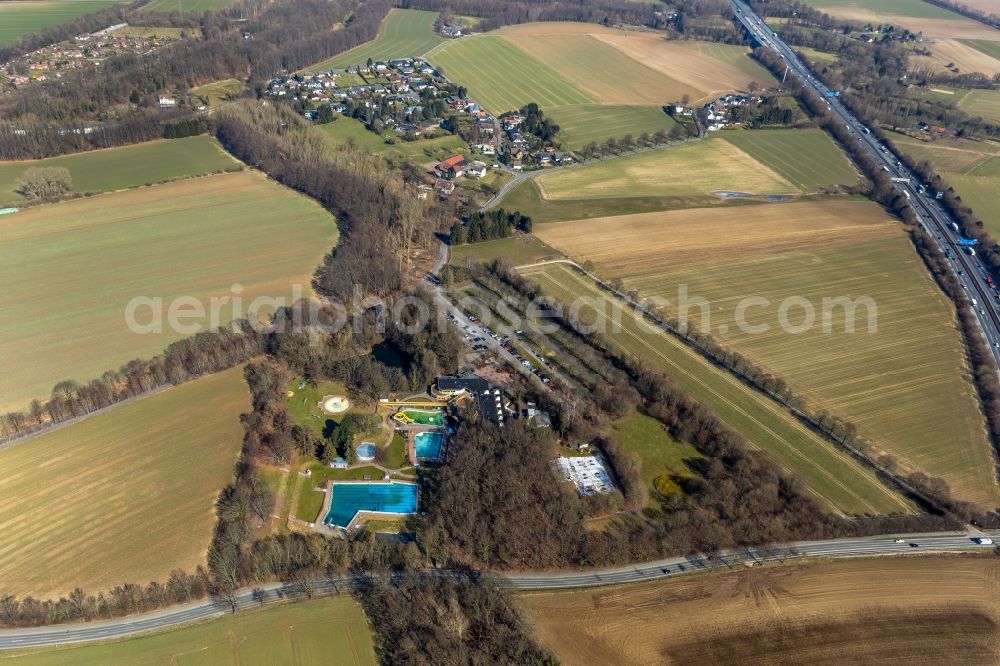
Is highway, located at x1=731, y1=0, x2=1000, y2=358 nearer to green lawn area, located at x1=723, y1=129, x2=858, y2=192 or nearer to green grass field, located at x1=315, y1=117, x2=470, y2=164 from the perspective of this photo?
green lawn area, located at x1=723, y1=129, x2=858, y2=192

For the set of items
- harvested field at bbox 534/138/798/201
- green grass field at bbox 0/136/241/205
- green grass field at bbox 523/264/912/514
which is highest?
harvested field at bbox 534/138/798/201

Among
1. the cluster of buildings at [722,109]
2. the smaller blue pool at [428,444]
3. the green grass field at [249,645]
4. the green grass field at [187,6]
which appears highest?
the green grass field at [187,6]

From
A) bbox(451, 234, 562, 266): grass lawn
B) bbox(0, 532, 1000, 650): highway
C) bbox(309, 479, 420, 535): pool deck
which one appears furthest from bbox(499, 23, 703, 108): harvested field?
bbox(309, 479, 420, 535): pool deck

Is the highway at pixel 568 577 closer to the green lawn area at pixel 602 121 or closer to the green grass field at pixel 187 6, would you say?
the green lawn area at pixel 602 121

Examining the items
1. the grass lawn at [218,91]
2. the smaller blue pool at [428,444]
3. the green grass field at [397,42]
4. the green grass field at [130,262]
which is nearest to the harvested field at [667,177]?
the green grass field at [130,262]

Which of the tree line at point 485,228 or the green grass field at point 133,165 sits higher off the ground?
the green grass field at point 133,165

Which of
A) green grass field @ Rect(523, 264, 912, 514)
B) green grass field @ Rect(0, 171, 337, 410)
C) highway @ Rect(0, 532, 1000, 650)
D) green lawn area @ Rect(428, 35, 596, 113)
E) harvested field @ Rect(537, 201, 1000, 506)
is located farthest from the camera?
green lawn area @ Rect(428, 35, 596, 113)

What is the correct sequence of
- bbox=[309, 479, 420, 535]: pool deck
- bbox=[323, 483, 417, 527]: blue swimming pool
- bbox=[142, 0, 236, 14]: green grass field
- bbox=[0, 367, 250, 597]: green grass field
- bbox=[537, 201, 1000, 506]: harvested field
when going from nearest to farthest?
bbox=[0, 367, 250, 597]: green grass field
bbox=[309, 479, 420, 535]: pool deck
bbox=[323, 483, 417, 527]: blue swimming pool
bbox=[537, 201, 1000, 506]: harvested field
bbox=[142, 0, 236, 14]: green grass field

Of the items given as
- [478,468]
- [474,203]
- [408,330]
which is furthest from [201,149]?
[478,468]
